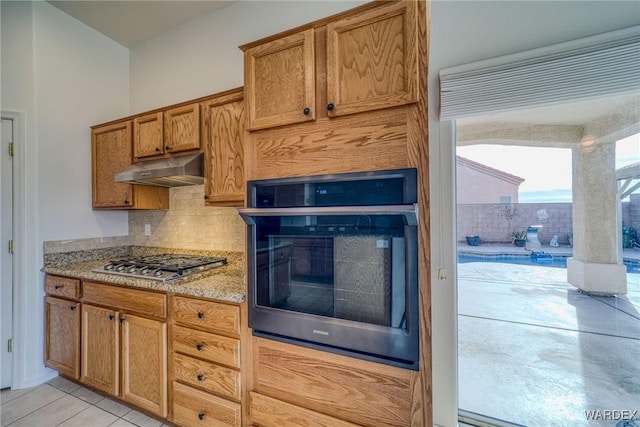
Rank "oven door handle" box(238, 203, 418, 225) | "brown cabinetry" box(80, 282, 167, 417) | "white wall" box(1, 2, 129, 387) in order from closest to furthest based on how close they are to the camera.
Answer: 1. "oven door handle" box(238, 203, 418, 225)
2. "brown cabinetry" box(80, 282, 167, 417)
3. "white wall" box(1, 2, 129, 387)

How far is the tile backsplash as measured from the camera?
7.65 ft

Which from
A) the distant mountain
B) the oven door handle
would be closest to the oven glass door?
the oven door handle

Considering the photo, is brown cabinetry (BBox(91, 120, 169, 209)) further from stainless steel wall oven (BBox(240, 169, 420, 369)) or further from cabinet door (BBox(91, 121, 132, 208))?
stainless steel wall oven (BBox(240, 169, 420, 369))

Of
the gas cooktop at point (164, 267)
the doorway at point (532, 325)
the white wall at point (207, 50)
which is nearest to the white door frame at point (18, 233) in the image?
the gas cooktop at point (164, 267)

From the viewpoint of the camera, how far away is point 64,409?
1.96 metres

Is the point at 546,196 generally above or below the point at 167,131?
below

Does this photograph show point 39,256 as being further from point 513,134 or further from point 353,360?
point 513,134

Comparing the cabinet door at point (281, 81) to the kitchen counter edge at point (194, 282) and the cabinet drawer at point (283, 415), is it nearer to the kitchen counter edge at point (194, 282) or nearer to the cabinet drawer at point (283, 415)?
the kitchen counter edge at point (194, 282)

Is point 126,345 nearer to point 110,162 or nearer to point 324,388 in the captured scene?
point 324,388

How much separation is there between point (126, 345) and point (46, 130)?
6.50 ft

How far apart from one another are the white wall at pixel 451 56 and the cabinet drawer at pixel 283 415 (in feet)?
2.45

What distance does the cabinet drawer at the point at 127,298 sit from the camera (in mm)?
1722

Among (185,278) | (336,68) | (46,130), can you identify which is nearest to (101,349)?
(185,278)

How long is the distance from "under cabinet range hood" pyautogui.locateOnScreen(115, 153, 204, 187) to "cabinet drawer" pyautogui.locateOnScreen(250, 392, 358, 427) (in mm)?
1533
